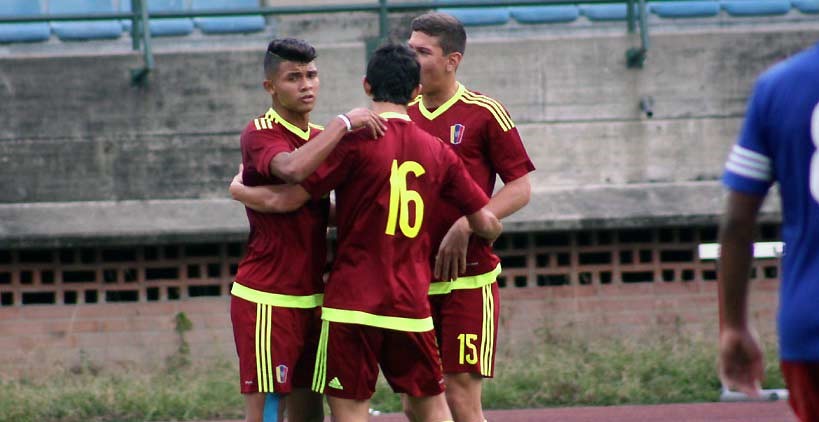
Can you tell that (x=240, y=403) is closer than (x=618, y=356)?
Yes

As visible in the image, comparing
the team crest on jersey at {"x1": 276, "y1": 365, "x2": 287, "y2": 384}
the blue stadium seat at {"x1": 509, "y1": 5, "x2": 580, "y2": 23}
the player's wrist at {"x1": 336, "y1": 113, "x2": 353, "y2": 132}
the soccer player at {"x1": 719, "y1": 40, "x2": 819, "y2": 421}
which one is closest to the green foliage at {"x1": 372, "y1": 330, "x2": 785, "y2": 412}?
the blue stadium seat at {"x1": 509, "y1": 5, "x2": 580, "y2": 23}

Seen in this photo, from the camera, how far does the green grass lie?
29.9 feet

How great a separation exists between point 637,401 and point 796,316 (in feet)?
20.0

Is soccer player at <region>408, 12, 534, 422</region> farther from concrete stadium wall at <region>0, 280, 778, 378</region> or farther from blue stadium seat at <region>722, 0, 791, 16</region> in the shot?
blue stadium seat at <region>722, 0, 791, 16</region>

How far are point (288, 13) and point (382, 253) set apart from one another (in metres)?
5.72

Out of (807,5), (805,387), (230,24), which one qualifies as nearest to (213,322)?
(230,24)

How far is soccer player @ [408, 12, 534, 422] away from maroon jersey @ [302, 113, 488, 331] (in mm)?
714

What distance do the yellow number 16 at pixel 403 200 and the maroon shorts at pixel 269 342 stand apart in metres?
0.69

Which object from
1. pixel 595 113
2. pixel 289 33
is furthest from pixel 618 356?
pixel 289 33

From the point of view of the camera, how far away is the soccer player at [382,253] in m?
5.46

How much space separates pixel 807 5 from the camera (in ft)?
39.1

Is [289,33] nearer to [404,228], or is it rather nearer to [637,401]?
[637,401]

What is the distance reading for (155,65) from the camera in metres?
10.6

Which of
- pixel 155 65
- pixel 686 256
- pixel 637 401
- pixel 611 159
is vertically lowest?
pixel 637 401
